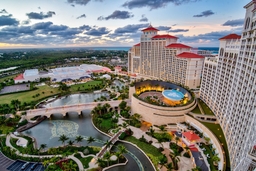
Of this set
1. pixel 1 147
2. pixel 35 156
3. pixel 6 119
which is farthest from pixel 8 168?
pixel 6 119

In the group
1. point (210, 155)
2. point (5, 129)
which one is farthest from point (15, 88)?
point (210, 155)

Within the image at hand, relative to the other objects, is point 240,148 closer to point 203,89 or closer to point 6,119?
point 203,89

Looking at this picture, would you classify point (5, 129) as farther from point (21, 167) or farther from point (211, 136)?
point (211, 136)

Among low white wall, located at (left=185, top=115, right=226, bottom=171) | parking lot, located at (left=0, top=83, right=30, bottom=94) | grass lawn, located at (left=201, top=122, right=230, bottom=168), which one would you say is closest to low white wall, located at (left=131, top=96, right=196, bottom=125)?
low white wall, located at (left=185, top=115, right=226, bottom=171)

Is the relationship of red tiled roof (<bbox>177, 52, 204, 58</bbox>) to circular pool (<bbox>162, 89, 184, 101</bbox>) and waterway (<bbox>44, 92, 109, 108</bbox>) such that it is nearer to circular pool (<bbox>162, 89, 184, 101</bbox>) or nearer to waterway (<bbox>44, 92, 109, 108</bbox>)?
circular pool (<bbox>162, 89, 184, 101</bbox>)

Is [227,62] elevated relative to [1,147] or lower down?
elevated

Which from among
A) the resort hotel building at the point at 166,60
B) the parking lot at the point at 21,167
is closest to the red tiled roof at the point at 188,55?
the resort hotel building at the point at 166,60
